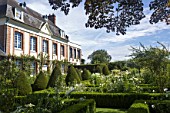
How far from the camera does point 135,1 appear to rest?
13.5 ft

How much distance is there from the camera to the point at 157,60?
8773 mm

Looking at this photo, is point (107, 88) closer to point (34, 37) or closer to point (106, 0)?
point (106, 0)

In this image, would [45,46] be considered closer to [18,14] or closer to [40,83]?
[18,14]

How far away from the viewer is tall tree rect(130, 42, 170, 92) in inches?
345

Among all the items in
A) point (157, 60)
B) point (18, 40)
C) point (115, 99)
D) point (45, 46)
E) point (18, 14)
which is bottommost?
point (115, 99)

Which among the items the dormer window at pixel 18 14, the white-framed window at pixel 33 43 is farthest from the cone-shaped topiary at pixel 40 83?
the white-framed window at pixel 33 43

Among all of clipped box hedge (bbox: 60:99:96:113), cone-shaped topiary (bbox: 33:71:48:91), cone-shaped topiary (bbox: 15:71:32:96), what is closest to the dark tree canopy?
clipped box hedge (bbox: 60:99:96:113)

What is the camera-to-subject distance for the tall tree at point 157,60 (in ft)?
28.8

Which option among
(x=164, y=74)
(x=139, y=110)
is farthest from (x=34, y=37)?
(x=139, y=110)

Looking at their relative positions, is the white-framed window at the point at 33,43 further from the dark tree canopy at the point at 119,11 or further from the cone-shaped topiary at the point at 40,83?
the dark tree canopy at the point at 119,11

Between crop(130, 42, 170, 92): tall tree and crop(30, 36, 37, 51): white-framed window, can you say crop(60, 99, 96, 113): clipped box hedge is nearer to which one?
crop(130, 42, 170, 92): tall tree

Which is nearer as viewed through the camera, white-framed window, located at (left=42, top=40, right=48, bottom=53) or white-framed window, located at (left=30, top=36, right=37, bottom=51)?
white-framed window, located at (left=30, top=36, right=37, bottom=51)

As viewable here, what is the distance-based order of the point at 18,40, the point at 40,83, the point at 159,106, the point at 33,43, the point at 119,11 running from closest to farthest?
the point at 119,11
the point at 159,106
the point at 40,83
the point at 18,40
the point at 33,43

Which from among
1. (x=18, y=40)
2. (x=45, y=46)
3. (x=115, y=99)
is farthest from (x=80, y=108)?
(x=45, y=46)
